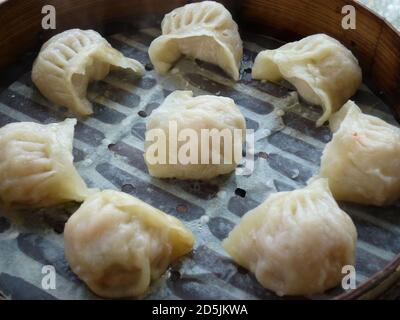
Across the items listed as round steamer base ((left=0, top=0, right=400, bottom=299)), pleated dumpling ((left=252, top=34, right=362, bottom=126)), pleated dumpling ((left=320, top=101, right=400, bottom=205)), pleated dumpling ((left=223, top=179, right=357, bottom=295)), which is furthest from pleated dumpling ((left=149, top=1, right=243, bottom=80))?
pleated dumpling ((left=223, top=179, right=357, bottom=295))

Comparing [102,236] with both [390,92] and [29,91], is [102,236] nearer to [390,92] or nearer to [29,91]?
[29,91]

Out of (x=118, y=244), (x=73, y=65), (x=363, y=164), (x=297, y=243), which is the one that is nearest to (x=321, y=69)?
(x=363, y=164)

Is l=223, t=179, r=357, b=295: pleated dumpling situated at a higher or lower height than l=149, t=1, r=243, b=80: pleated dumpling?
lower

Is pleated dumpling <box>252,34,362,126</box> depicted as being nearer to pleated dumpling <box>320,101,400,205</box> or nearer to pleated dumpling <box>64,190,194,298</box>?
pleated dumpling <box>320,101,400,205</box>

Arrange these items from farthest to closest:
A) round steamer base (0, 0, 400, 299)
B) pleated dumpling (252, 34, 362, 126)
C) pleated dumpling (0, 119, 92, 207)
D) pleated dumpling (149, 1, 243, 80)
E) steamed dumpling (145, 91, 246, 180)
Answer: pleated dumpling (149, 1, 243, 80) → pleated dumpling (252, 34, 362, 126) → steamed dumpling (145, 91, 246, 180) → pleated dumpling (0, 119, 92, 207) → round steamer base (0, 0, 400, 299)

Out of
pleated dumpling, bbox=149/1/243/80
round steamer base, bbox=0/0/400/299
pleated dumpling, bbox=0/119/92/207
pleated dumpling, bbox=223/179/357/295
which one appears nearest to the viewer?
pleated dumpling, bbox=223/179/357/295

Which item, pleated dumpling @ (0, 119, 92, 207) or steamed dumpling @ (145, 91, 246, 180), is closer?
pleated dumpling @ (0, 119, 92, 207)

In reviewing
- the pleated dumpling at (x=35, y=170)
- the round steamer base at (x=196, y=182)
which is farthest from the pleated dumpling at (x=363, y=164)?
the pleated dumpling at (x=35, y=170)
